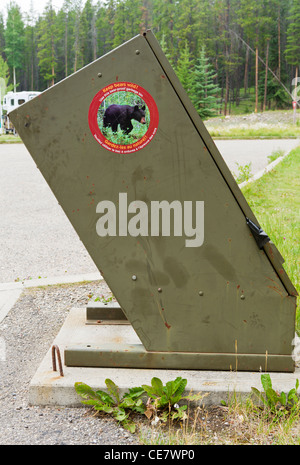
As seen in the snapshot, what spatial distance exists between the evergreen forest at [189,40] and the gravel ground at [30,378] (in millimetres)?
47715

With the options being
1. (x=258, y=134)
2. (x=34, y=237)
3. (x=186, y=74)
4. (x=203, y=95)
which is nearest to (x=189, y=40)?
(x=203, y=95)

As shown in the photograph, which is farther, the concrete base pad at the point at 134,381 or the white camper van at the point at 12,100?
the white camper van at the point at 12,100

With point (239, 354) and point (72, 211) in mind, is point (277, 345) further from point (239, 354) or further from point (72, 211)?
point (72, 211)

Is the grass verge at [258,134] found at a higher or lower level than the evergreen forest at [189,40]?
lower

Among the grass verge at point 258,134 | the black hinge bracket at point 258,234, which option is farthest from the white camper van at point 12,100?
the black hinge bracket at point 258,234

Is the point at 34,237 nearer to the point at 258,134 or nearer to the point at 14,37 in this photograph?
the point at 258,134

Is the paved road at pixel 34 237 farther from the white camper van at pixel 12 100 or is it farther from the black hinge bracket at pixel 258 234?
the white camper van at pixel 12 100

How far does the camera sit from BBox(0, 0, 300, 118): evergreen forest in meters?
52.0

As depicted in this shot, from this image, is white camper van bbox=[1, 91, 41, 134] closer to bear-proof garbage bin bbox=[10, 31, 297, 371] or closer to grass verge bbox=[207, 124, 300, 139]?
grass verge bbox=[207, 124, 300, 139]

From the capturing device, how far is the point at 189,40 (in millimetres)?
62531

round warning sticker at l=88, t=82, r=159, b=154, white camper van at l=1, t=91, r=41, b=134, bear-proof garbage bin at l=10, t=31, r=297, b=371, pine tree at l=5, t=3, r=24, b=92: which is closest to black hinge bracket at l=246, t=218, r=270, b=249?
bear-proof garbage bin at l=10, t=31, r=297, b=371

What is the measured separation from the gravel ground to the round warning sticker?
1284 millimetres

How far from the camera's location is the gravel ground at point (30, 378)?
233 centimetres
